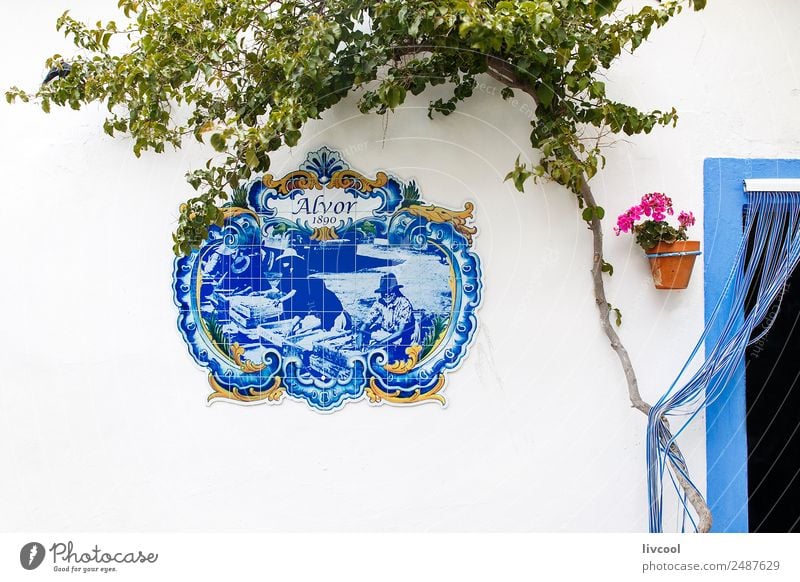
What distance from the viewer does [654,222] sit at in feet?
7.61

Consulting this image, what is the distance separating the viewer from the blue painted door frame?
8.02ft

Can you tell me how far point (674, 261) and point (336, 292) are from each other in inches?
45.1

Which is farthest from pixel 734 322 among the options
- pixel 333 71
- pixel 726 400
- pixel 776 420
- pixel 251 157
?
pixel 251 157

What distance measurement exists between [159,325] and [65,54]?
104 cm

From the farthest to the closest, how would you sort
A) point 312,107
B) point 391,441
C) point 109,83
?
point 391,441, point 109,83, point 312,107

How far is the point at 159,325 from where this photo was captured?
8.21 ft

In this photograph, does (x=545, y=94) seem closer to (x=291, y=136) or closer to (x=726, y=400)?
(x=291, y=136)

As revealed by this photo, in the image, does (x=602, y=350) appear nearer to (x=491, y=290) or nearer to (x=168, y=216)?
(x=491, y=290)

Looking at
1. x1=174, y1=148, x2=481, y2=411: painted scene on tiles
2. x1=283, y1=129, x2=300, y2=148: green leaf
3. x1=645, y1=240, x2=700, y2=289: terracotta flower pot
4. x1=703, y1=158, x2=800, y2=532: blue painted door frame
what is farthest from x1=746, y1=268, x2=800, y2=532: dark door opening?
x1=283, y1=129, x2=300, y2=148: green leaf

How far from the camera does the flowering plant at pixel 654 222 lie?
231 centimetres

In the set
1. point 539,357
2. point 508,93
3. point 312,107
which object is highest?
point 508,93

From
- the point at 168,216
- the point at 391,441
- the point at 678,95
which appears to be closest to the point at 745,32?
the point at 678,95

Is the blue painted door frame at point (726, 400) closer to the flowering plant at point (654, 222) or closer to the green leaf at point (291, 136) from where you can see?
the flowering plant at point (654, 222)

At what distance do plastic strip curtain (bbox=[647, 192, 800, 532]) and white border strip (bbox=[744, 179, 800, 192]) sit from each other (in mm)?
26
